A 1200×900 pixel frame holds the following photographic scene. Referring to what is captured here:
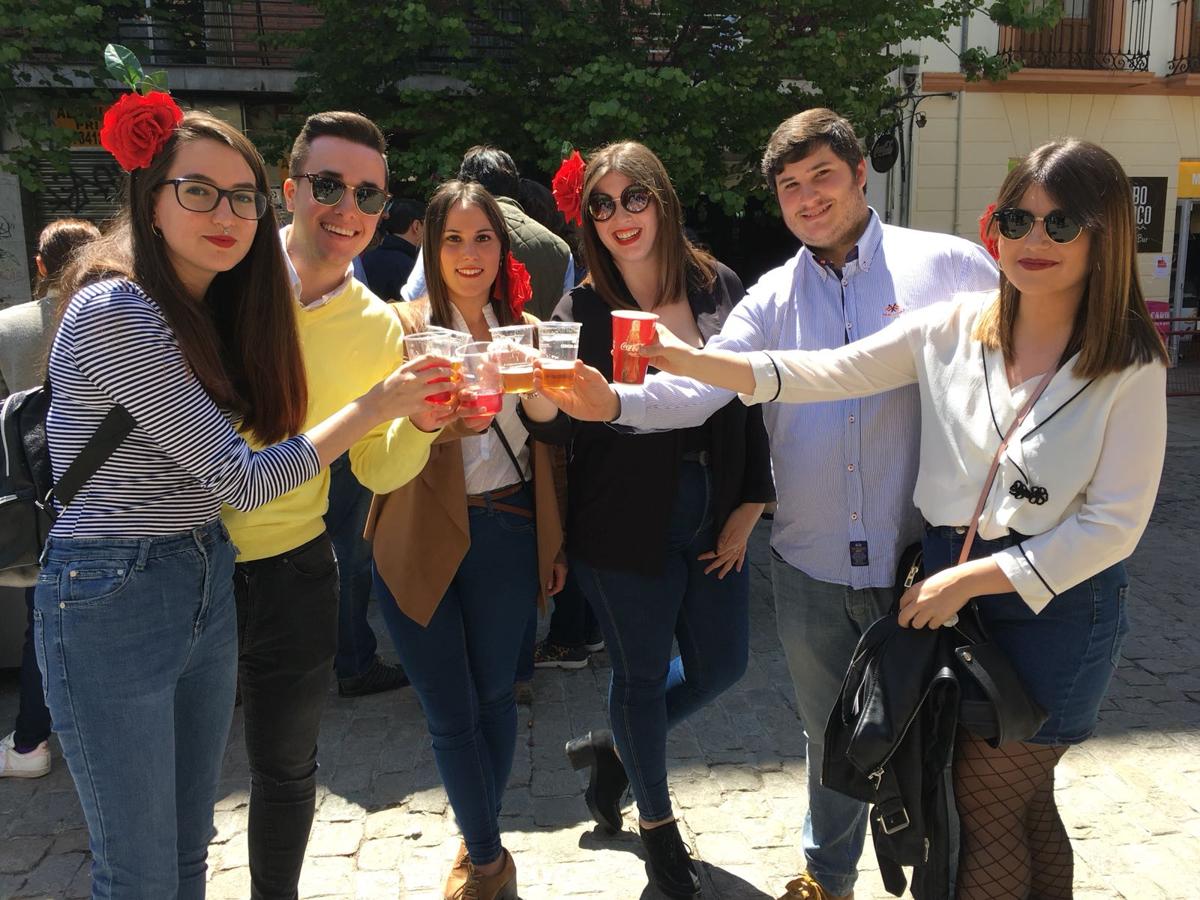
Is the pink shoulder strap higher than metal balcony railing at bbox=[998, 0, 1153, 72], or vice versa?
metal balcony railing at bbox=[998, 0, 1153, 72]

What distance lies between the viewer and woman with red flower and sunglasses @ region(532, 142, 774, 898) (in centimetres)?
280

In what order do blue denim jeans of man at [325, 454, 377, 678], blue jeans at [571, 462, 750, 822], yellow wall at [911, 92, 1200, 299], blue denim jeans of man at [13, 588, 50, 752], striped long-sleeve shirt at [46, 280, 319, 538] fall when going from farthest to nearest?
yellow wall at [911, 92, 1200, 299], blue denim jeans of man at [325, 454, 377, 678], blue denim jeans of man at [13, 588, 50, 752], blue jeans at [571, 462, 750, 822], striped long-sleeve shirt at [46, 280, 319, 538]

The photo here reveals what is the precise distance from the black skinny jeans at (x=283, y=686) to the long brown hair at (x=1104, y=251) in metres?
1.84

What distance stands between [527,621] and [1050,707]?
143 cm

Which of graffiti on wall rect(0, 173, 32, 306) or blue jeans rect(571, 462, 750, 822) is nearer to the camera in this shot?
blue jeans rect(571, 462, 750, 822)

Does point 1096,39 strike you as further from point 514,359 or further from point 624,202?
point 514,359

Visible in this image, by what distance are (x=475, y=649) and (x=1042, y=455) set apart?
1.61 m

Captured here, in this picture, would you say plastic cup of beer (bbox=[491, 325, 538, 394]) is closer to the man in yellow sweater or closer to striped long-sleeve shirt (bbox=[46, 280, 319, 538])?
the man in yellow sweater

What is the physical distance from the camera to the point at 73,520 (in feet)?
6.20

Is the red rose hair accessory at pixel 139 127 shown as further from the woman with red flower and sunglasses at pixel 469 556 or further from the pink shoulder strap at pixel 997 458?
the pink shoulder strap at pixel 997 458

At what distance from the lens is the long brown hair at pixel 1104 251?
2.02 metres

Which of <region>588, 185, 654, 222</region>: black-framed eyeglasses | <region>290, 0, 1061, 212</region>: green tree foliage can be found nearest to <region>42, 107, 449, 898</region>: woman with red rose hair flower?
<region>588, 185, 654, 222</region>: black-framed eyeglasses

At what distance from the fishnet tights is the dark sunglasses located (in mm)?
1110

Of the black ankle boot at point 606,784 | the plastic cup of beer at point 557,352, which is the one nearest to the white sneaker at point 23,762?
the black ankle boot at point 606,784
